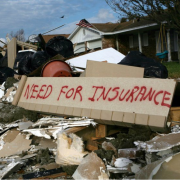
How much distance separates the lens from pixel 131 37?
21578 mm

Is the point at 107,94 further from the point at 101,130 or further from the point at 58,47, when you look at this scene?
the point at 58,47

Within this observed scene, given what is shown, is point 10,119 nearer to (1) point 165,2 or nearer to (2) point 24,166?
(2) point 24,166

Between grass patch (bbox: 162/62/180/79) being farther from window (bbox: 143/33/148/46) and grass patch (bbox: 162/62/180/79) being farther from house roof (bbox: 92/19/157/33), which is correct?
window (bbox: 143/33/148/46)

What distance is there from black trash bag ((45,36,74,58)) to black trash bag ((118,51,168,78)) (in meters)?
2.69

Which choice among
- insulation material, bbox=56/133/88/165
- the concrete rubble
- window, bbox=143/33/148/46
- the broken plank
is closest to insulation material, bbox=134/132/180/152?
the concrete rubble

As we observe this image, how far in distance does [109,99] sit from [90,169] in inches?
45.5

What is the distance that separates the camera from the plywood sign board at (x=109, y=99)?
323 centimetres

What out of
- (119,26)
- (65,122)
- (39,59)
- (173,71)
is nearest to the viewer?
(65,122)

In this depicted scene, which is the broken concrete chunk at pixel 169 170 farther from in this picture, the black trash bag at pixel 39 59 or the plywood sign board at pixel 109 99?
the black trash bag at pixel 39 59

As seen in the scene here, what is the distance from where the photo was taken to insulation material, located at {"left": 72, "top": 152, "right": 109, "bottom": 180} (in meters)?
2.66

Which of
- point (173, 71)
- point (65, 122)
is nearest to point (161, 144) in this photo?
point (65, 122)

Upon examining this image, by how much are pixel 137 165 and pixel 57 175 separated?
34.2 inches

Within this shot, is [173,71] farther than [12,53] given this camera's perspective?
Yes

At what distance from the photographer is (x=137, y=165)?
2609mm
